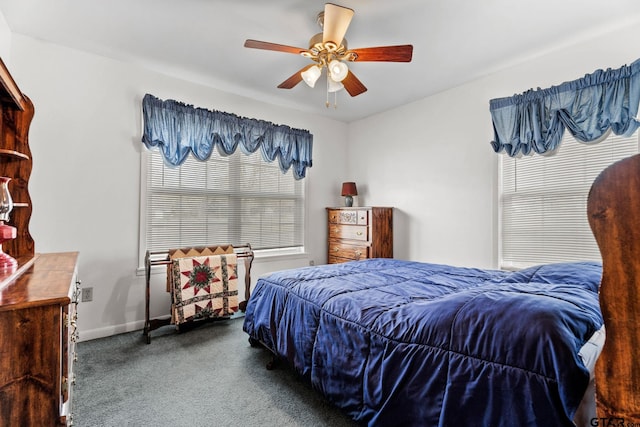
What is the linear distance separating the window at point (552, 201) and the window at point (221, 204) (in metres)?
2.47

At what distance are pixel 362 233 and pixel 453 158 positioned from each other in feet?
4.50

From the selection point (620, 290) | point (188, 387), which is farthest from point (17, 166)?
point (620, 290)

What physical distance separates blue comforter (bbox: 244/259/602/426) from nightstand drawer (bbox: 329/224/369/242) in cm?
177

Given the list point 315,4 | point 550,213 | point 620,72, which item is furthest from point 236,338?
point 620,72

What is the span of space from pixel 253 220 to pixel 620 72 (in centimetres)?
365

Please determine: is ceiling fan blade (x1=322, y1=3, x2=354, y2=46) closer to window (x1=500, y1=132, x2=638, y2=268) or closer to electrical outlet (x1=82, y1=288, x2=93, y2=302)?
window (x1=500, y1=132, x2=638, y2=268)

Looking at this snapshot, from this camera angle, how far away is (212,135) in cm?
345

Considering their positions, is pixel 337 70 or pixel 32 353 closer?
pixel 32 353

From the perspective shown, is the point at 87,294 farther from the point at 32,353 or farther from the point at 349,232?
the point at 349,232

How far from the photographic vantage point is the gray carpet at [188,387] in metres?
1.73

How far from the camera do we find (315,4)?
213 centimetres

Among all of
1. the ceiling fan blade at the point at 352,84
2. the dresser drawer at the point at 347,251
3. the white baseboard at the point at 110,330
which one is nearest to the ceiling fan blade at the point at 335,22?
the ceiling fan blade at the point at 352,84

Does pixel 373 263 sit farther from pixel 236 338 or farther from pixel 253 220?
pixel 253 220

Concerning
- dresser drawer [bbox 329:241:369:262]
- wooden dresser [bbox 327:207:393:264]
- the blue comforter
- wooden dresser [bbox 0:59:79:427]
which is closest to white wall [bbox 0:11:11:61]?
wooden dresser [bbox 0:59:79:427]
